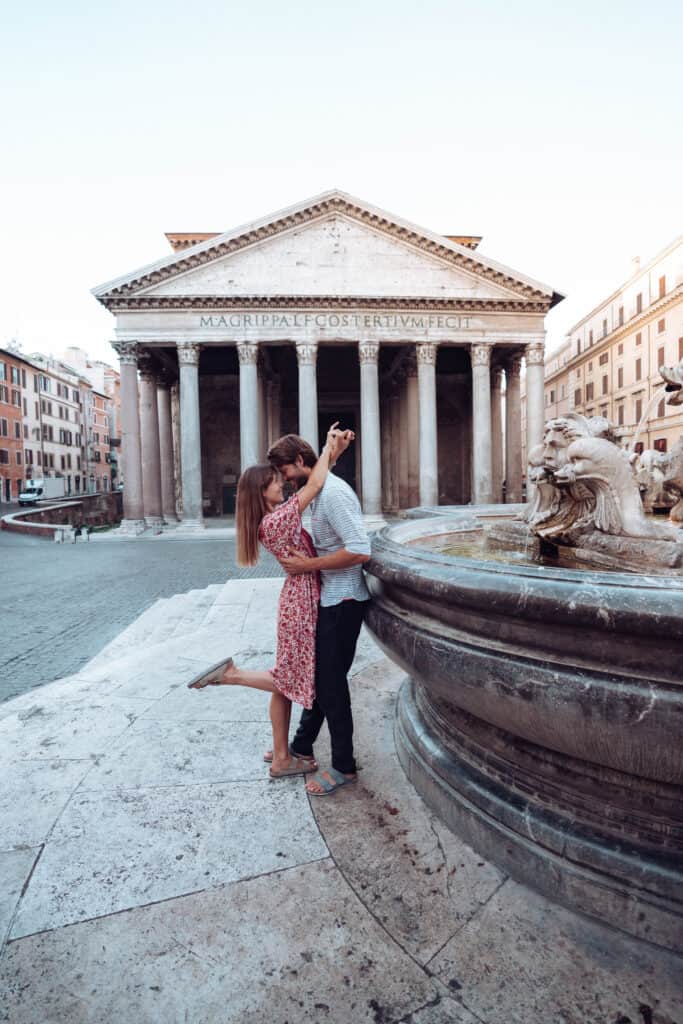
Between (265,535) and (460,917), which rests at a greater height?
(265,535)

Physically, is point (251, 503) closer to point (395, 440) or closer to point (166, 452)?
point (166, 452)

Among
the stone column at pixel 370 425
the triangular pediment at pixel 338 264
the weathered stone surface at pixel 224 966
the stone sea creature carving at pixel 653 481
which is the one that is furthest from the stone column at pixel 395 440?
the weathered stone surface at pixel 224 966

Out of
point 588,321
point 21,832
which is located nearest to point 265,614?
point 21,832

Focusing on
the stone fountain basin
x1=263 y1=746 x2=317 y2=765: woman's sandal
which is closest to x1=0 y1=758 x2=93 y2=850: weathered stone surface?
x1=263 y1=746 x2=317 y2=765: woman's sandal

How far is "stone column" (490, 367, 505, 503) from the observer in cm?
2605

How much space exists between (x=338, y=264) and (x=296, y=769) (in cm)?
2216

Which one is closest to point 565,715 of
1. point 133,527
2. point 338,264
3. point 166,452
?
point 133,527

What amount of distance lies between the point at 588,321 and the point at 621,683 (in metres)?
48.2

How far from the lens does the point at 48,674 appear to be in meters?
4.92

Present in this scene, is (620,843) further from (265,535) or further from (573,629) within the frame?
(265,535)

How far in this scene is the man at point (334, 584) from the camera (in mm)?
2074

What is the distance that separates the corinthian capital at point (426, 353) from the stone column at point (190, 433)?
8.92m

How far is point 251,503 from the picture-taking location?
2156 millimetres

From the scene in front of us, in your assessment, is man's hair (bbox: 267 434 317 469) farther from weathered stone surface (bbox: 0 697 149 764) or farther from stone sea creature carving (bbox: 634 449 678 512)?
stone sea creature carving (bbox: 634 449 678 512)
